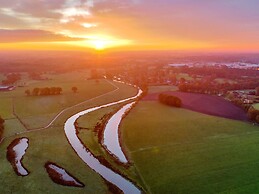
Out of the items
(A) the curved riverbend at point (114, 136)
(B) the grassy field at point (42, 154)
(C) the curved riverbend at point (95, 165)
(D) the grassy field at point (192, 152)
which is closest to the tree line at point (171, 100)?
(D) the grassy field at point (192, 152)

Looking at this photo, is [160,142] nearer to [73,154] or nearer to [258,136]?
[73,154]

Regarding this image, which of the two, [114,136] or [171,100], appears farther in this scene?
[171,100]

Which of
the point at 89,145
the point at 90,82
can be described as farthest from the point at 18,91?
the point at 89,145

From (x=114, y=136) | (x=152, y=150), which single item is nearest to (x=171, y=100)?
(x=114, y=136)

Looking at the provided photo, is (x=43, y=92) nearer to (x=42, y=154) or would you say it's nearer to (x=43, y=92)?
(x=43, y=92)

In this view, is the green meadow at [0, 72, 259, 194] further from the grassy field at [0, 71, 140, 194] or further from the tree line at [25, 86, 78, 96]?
the tree line at [25, 86, 78, 96]

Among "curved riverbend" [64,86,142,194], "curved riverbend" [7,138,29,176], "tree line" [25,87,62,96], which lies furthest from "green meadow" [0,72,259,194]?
"tree line" [25,87,62,96]
